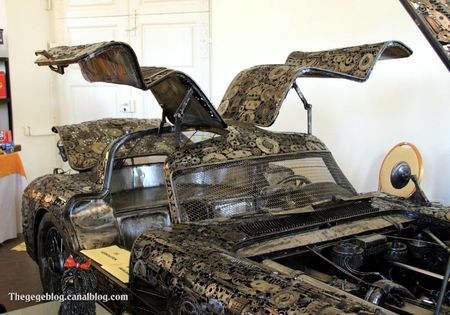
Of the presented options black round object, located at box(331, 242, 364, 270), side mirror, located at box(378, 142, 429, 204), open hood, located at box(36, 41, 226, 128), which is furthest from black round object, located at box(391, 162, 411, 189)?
side mirror, located at box(378, 142, 429, 204)

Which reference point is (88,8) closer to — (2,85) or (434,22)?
(2,85)

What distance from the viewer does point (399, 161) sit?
3.88 meters

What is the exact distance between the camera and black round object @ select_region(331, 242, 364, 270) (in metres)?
1.85

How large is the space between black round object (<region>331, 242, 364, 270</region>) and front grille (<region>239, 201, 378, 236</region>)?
229mm

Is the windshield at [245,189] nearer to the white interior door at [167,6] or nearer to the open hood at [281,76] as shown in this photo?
the open hood at [281,76]

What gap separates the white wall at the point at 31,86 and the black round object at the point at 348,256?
16.9ft

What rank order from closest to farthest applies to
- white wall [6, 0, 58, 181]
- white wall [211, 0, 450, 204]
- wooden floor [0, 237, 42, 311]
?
wooden floor [0, 237, 42, 311]
white wall [211, 0, 450, 204]
white wall [6, 0, 58, 181]

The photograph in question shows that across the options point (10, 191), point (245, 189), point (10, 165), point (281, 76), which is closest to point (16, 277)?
point (10, 191)

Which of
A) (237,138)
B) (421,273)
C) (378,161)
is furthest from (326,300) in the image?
(378,161)

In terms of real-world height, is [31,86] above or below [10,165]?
above

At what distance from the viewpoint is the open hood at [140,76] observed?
2.06m

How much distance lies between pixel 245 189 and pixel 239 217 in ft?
0.96

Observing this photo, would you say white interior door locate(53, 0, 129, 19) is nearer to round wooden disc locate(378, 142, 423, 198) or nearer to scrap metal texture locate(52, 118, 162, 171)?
scrap metal texture locate(52, 118, 162, 171)

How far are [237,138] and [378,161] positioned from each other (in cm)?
221
